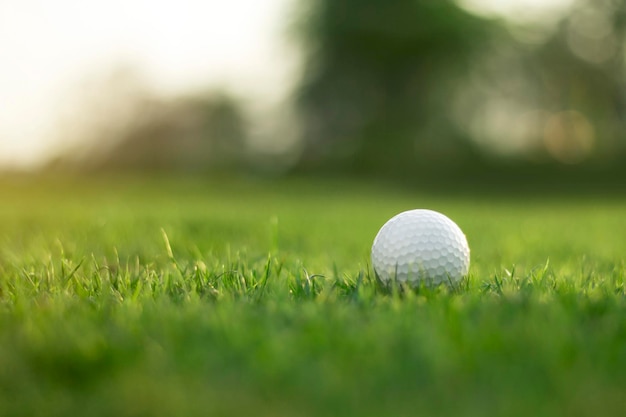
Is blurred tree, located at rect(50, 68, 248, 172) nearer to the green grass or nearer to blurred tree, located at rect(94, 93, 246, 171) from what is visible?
blurred tree, located at rect(94, 93, 246, 171)

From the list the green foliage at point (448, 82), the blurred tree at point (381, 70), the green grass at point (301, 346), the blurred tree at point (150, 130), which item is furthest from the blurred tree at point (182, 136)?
the green grass at point (301, 346)

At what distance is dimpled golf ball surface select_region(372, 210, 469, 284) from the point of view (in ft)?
7.29

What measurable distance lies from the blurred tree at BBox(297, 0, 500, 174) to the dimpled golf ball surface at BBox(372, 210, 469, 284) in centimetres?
1898

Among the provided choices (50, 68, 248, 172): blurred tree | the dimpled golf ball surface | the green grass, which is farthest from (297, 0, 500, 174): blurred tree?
the green grass

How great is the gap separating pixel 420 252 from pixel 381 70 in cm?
2121

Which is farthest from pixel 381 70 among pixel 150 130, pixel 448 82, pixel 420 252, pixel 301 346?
pixel 301 346

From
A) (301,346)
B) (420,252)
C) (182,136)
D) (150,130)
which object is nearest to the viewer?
(301,346)

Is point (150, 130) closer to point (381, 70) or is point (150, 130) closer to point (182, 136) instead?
point (182, 136)

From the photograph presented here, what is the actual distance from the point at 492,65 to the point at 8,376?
82.2 feet

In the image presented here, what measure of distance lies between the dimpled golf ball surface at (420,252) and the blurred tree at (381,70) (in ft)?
62.3

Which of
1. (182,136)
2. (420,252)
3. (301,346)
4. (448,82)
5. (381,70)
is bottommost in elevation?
(301,346)

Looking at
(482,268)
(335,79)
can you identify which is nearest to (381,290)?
(482,268)

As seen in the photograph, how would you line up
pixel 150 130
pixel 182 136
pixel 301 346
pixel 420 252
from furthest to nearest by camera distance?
pixel 182 136, pixel 150 130, pixel 420 252, pixel 301 346

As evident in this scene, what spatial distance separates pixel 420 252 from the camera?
2.25 m
